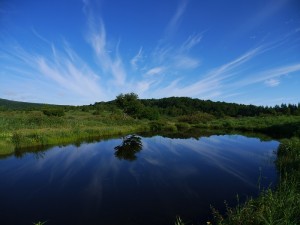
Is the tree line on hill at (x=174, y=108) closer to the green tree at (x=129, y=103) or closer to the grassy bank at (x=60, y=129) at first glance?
the green tree at (x=129, y=103)

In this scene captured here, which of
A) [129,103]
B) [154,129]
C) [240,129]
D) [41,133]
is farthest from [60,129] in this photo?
[240,129]

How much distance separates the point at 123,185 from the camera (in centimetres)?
1413

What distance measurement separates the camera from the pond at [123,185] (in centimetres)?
1034

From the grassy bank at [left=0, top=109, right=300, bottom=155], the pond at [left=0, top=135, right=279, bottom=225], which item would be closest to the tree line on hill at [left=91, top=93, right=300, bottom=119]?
the grassy bank at [left=0, top=109, right=300, bottom=155]

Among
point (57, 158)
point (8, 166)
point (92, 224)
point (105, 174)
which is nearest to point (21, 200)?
point (92, 224)

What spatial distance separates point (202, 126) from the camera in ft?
192

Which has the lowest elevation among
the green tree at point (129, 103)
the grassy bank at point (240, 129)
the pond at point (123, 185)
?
the pond at point (123, 185)

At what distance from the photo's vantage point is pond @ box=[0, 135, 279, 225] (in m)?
10.3

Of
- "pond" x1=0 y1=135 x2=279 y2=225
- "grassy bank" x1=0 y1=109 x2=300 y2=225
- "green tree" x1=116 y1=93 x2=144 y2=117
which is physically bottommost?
"pond" x1=0 y1=135 x2=279 y2=225

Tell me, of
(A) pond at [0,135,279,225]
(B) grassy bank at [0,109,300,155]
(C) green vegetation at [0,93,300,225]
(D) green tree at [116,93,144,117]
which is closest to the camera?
(C) green vegetation at [0,93,300,225]

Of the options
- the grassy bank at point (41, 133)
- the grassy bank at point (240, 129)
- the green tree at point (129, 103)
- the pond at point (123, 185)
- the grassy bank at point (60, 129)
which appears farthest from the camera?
the green tree at point (129, 103)

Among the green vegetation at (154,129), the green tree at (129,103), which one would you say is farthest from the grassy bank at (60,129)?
the green tree at (129,103)

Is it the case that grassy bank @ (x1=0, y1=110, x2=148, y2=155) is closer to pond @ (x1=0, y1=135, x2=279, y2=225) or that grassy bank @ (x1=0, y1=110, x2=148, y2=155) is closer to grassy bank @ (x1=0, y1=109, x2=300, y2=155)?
grassy bank @ (x1=0, y1=109, x2=300, y2=155)

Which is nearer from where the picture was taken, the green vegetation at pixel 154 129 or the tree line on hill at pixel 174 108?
the green vegetation at pixel 154 129
